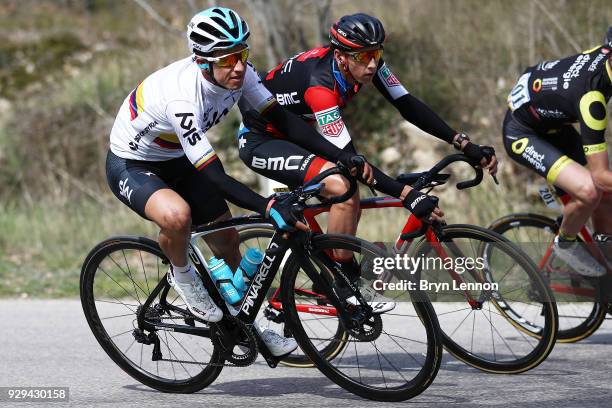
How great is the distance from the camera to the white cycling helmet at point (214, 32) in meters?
5.02

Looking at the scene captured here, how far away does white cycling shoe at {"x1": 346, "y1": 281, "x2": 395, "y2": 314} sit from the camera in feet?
16.9

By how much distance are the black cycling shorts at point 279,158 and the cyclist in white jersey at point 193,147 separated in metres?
0.23

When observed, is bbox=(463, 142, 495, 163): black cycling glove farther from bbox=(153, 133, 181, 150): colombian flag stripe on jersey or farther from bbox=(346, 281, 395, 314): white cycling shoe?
bbox=(153, 133, 181, 150): colombian flag stripe on jersey

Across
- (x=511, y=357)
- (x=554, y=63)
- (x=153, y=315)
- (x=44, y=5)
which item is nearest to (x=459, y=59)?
(x=554, y=63)

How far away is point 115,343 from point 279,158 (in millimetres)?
1468

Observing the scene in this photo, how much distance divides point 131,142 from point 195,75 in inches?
21.7

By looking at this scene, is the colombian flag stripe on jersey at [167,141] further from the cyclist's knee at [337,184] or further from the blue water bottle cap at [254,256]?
the cyclist's knee at [337,184]

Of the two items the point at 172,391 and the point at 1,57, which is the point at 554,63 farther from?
the point at 1,57

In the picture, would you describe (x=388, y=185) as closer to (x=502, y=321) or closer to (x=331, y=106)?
(x=331, y=106)

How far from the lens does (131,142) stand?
534 centimetres

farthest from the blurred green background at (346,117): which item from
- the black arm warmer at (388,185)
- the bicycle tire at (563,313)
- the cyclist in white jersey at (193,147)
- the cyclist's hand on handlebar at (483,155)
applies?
the black arm warmer at (388,185)

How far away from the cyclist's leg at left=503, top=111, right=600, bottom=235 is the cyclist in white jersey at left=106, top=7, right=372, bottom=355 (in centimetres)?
176

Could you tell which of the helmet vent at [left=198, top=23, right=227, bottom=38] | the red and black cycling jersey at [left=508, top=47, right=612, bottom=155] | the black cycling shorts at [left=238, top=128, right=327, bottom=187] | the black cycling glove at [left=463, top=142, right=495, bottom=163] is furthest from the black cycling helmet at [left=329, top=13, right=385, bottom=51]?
the red and black cycling jersey at [left=508, top=47, right=612, bottom=155]

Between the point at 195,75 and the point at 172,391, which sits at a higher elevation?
the point at 195,75
